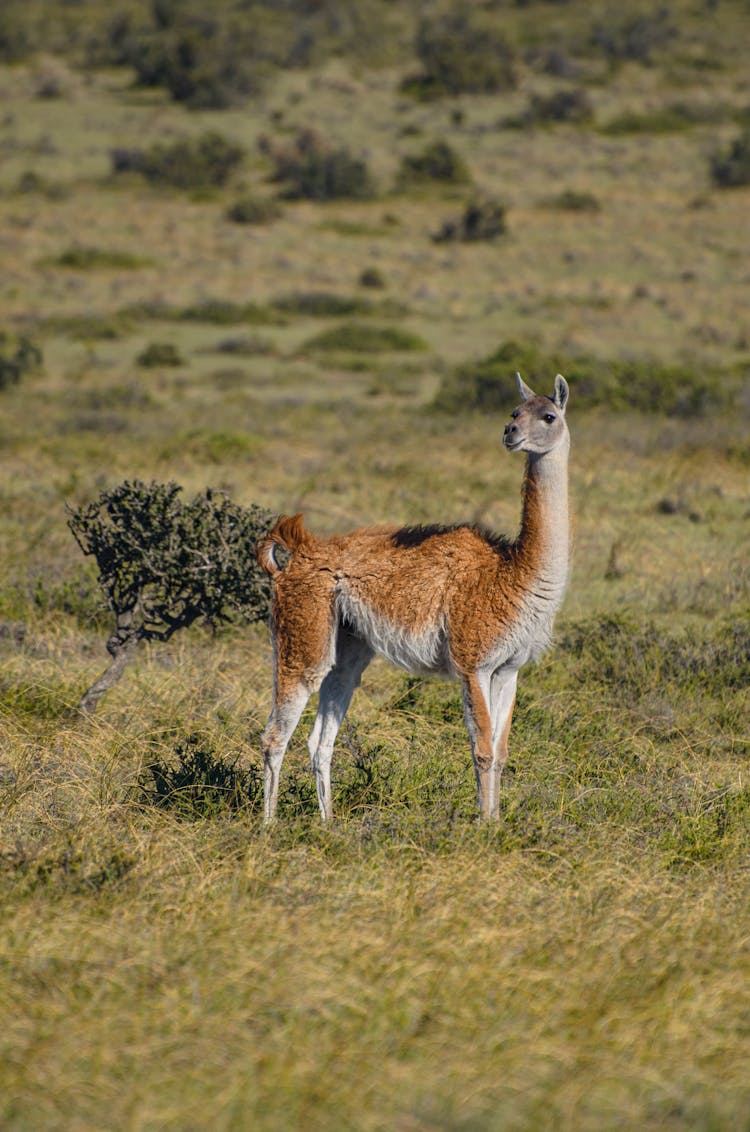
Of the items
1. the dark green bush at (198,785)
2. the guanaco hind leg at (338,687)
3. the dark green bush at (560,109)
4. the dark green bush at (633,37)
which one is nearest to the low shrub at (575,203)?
the dark green bush at (560,109)

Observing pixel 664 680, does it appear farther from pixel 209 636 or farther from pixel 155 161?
pixel 155 161

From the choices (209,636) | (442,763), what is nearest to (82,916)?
(442,763)

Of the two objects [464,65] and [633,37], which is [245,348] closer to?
[464,65]

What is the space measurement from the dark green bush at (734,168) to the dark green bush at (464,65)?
15.7 metres

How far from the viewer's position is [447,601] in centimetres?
569

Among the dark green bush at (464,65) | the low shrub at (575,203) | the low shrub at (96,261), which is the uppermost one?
the dark green bush at (464,65)

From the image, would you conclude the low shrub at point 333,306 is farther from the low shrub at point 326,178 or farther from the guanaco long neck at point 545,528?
the guanaco long neck at point 545,528

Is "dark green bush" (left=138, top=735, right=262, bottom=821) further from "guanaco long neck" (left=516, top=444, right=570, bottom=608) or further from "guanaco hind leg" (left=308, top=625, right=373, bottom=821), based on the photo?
"guanaco long neck" (left=516, top=444, right=570, bottom=608)

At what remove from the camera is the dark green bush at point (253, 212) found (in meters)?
33.9

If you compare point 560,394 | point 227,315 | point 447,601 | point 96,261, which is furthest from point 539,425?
point 96,261

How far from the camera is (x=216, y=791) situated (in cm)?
593

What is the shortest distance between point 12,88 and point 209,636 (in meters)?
46.7

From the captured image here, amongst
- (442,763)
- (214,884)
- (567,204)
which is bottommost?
(567,204)

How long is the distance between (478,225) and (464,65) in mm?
21156
